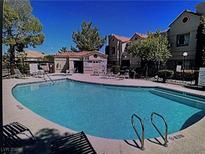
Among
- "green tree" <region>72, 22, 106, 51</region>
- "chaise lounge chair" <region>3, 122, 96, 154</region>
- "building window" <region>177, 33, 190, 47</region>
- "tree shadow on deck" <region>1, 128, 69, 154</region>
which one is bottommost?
"tree shadow on deck" <region>1, 128, 69, 154</region>

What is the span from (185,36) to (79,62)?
17.3 m

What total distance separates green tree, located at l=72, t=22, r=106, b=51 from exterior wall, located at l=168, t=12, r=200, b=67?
23.7 metres

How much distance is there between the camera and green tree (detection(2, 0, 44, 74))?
22.1 metres

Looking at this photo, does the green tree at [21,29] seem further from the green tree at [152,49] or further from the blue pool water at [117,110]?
the green tree at [152,49]

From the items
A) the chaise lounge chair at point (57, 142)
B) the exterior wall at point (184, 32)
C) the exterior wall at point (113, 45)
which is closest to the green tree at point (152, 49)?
the exterior wall at point (184, 32)

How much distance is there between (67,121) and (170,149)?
17.1 ft

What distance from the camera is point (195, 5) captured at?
980 inches

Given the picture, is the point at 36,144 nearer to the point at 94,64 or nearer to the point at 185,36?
the point at 185,36

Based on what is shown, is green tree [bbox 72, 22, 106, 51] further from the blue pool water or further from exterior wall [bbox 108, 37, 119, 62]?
the blue pool water

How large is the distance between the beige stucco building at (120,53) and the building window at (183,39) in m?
7.32

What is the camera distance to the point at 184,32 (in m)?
24.0

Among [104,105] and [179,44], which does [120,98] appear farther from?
[179,44]

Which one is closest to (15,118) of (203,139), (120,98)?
(203,139)

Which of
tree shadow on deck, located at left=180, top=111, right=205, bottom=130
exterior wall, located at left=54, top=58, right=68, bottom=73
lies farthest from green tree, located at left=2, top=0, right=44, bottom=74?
tree shadow on deck, located at left=180, top=111, right=205, bottom=130
